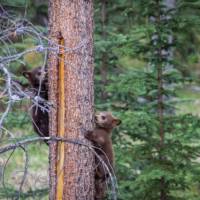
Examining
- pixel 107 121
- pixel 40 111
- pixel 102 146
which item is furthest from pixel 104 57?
pixel 102 146

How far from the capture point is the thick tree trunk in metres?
6.04

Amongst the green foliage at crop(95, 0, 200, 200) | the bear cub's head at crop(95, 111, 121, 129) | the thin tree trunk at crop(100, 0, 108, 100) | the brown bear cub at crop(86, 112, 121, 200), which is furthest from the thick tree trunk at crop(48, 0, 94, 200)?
the thin tree trunk at crop(100, 0, 108, 100)

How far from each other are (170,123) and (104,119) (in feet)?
3.14

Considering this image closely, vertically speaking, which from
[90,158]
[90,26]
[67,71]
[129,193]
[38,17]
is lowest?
[129,193]

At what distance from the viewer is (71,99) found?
6031mm

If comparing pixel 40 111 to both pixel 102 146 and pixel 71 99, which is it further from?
pixel 71 99

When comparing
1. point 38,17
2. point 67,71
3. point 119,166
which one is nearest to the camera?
point 67,71

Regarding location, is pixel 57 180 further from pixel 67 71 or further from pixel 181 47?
pixel 181 47

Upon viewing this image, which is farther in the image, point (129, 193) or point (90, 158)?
point (129, 193)

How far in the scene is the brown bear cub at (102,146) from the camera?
6391 mm

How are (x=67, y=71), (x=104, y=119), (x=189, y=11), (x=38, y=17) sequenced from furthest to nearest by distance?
(x=38, y=17)
(x=189, y=11)
(x=104, y=119)
(x=67, y=71)

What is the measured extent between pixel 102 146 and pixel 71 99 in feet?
3.66

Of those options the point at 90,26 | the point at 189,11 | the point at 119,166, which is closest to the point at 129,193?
the point at 119,166

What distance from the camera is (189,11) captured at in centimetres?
834
